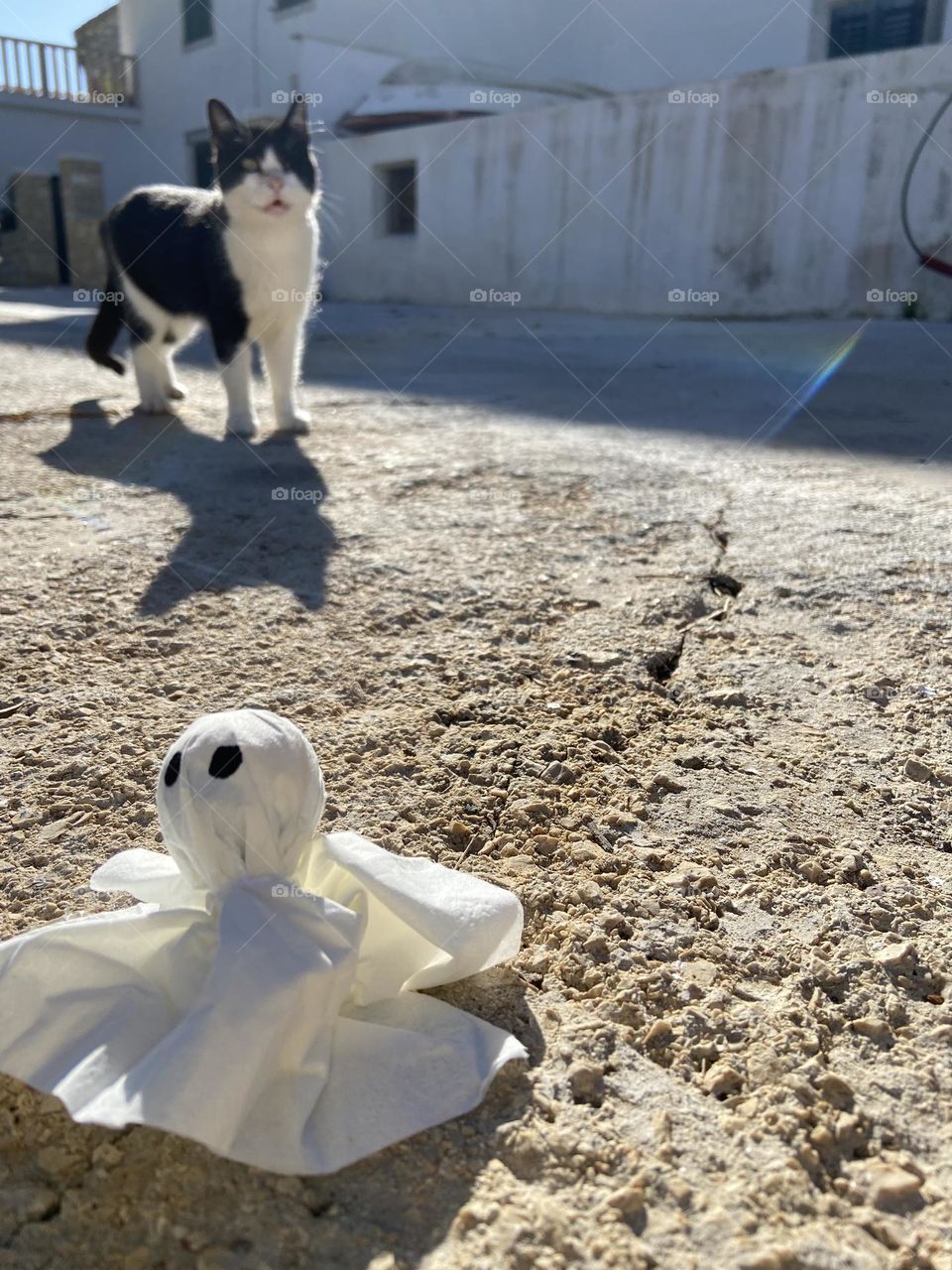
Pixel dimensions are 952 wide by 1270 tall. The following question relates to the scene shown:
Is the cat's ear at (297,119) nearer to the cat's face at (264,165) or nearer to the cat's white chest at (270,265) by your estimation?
the cat's face at (264,165)

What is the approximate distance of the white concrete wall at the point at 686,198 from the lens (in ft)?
24.1

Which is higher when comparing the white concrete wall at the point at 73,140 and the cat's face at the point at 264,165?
the white concrete wall at the point at 73,140

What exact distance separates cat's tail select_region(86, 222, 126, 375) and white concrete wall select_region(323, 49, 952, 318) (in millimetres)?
5900

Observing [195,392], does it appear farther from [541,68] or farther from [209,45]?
[209,45]

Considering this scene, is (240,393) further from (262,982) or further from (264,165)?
(262,982)

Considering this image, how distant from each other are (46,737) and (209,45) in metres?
15.2

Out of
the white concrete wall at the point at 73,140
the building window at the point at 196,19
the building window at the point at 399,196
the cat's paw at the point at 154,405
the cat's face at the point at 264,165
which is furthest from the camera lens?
the white concrete wall at the point at 73,140

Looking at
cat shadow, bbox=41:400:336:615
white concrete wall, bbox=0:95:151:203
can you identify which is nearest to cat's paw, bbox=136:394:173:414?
cat shadow, bbox=41:400:336:615

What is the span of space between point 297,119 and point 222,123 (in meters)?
0.24

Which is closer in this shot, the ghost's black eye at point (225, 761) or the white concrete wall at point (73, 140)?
the ghost's black eye at point (225, 761)

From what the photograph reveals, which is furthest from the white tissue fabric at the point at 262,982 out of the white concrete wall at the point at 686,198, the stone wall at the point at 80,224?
the stone wall at the point at 80,224

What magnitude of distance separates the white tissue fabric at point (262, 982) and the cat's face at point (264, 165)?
2.65 metres

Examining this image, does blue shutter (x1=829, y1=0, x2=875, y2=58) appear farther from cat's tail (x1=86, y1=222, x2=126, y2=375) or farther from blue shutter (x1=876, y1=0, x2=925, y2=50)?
cat's tail (x1=86, y1=222, x2=126, y2=375)

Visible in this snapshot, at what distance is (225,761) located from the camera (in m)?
0.81
